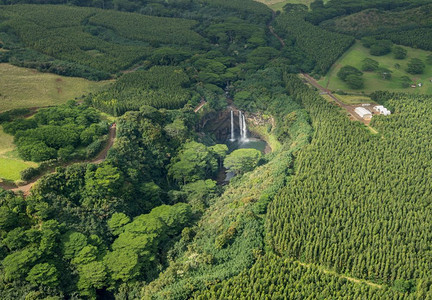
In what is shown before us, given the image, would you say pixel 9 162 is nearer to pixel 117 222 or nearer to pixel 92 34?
pixel 117 222

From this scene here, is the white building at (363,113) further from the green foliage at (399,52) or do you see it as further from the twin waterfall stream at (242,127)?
the green foliage at (399,52)

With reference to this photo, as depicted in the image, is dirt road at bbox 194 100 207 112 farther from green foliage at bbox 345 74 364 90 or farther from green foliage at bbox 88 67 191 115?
green foliage at bbox 345 74 364 90

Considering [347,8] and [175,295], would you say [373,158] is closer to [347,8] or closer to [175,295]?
[175,295]

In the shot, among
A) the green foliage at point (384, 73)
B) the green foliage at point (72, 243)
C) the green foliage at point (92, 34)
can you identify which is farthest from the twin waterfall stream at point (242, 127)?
the green foliage at point (72, 243)


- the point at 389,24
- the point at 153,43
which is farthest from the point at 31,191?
the point at 389,24

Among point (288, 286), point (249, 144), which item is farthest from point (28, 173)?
point (249, 144)
